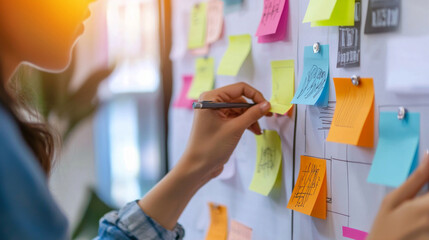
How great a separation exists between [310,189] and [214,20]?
1.42 feet

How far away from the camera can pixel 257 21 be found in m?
0.81

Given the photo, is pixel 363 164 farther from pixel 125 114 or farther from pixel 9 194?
pixel 125 114

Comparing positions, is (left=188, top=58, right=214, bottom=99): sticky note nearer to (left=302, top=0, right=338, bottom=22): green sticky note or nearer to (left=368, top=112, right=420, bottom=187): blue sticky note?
(left=302, top=0, right=338, bottom=22): green sticky note

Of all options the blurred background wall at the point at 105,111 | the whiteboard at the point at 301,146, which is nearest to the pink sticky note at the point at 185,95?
A: the whiteboard at the point at 301,146

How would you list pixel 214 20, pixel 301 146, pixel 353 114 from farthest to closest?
pixel 214 20, pixel 301 146, pixel 353 114

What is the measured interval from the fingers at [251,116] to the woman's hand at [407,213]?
293mm

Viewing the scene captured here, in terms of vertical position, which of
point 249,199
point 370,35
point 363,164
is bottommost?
point 249,199

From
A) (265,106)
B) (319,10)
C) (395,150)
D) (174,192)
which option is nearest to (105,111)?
(174,192)

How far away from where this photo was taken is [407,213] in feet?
1.49

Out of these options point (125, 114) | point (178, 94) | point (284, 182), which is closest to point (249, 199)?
point (284, 182)

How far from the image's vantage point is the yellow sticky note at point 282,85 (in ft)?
2.36

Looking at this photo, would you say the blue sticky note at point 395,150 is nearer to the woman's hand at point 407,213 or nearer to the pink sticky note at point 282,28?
the woman's hand at point 407,213

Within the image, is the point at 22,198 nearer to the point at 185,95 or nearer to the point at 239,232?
the point at 239,232

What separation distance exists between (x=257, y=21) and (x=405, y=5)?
32cm
